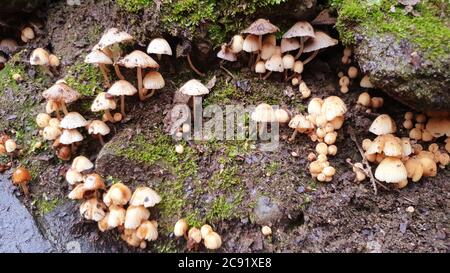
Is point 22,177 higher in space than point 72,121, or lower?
lower

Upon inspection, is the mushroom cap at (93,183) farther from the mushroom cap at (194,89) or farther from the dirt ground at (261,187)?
the mushroom cap at (194,89)

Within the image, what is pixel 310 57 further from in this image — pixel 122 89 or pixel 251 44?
pixel 122 89

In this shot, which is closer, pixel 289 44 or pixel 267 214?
pixel 267 214

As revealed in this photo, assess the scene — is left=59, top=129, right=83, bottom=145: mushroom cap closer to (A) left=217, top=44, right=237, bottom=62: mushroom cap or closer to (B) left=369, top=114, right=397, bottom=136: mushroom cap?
(A) left=217, top=44, right=237, bottom=62: mushroom cap

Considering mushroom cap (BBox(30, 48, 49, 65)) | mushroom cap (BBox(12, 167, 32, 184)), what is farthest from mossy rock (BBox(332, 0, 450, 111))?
mushroom cap (BBox(12, 167, 32, 184))

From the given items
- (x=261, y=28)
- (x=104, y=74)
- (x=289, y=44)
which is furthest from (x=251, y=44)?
(x=104, y=74)

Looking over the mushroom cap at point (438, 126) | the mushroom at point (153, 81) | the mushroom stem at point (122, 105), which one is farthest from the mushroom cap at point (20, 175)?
the mushroom cap at point (438, 126)
